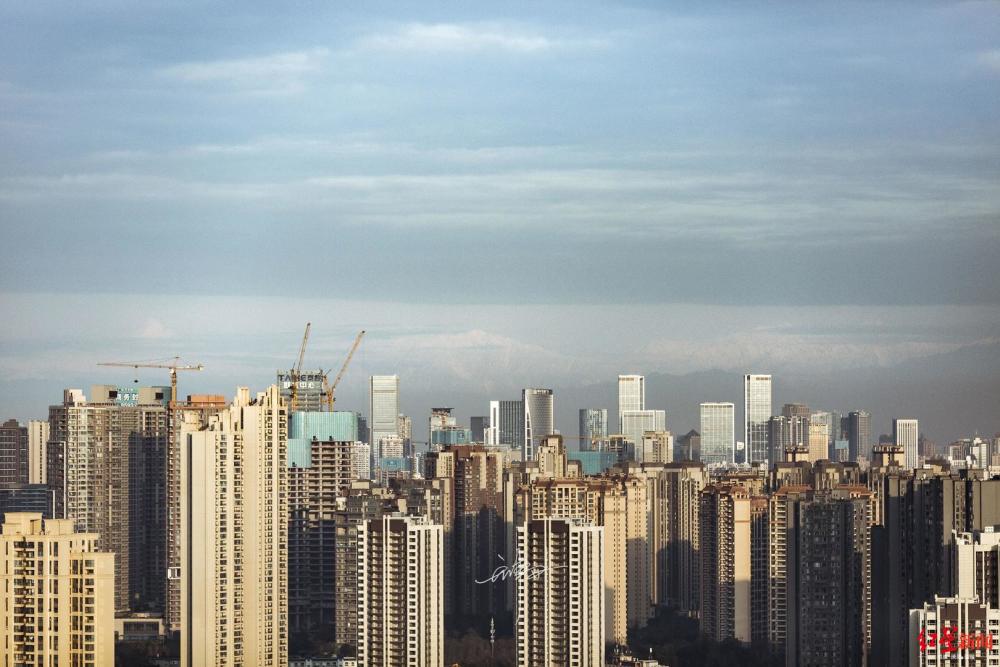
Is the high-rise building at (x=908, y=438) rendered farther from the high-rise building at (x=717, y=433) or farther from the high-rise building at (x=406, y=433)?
the high-rise building at (x=406, y=433)

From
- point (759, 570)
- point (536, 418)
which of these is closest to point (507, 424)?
point (536, 418)

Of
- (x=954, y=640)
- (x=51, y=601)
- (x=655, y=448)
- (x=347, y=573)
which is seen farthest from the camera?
(x=655, y=448)

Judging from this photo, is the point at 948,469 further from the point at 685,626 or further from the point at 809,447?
the point at 809,447

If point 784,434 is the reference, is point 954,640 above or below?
below

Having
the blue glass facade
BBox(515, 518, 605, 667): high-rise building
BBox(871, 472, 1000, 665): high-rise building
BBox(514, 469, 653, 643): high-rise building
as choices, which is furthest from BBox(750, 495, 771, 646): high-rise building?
the blue glass facade

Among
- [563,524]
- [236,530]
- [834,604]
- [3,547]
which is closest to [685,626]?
[834,604]

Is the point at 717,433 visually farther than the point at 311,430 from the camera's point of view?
Yes

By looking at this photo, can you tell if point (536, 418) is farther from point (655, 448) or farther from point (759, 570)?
point (759, 570)
